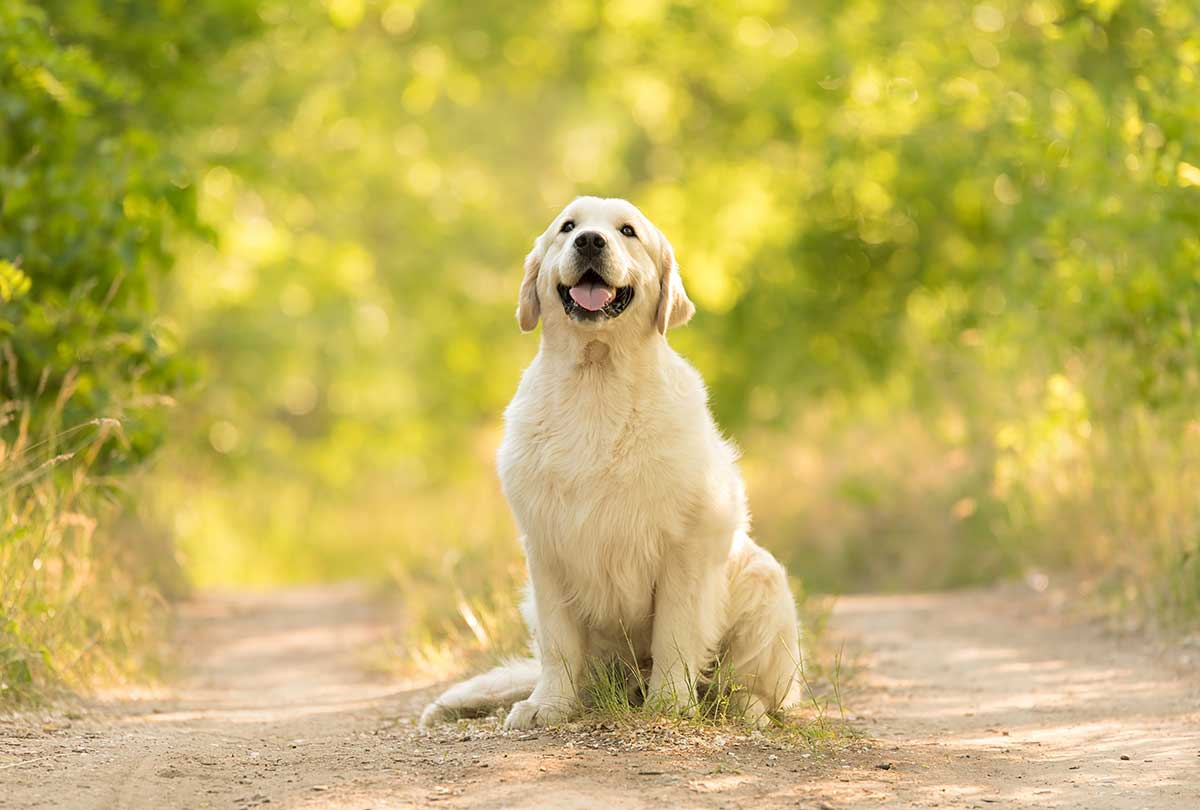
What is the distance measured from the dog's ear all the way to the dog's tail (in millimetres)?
1333

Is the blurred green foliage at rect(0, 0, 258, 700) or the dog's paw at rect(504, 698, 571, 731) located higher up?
the blurred green foliage at rect(0, 0, 258, 700)

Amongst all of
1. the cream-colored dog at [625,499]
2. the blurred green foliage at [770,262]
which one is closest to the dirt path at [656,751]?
the cream-colored dog at [625,499]

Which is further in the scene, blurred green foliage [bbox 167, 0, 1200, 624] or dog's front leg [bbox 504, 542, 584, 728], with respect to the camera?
blurred green foliage [bbox 167, 0, 1200, 624]

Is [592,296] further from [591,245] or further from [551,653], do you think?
[551,653]

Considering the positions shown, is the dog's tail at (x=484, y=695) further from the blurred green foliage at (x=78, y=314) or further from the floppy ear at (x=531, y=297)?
the blurred green foliage at (x=78, y=314)

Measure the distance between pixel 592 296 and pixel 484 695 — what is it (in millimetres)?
1512

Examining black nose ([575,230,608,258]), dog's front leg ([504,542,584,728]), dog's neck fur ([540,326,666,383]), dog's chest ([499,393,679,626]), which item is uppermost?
black nose ([575,230,608,258])

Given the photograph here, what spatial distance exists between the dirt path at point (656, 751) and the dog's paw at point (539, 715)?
0.35ft

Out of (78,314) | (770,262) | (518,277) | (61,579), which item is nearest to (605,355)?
(61,579)

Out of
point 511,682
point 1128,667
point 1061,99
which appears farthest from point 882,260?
point 511,682

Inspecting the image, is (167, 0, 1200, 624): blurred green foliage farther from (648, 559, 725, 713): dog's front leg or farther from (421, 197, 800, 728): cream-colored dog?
(648, 559, 725, 713): dog's front leg

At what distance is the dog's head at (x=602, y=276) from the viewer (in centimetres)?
497

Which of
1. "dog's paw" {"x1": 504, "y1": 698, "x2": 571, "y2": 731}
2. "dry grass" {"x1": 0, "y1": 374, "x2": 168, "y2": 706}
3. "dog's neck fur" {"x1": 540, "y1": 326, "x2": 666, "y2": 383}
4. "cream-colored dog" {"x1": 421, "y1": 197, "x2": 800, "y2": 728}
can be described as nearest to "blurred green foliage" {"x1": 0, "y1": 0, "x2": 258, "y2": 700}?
"dry grass" {"x1": 0, "y1": 374, "x2": 168, "y2": 706}

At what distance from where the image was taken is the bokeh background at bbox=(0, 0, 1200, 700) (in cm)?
748
